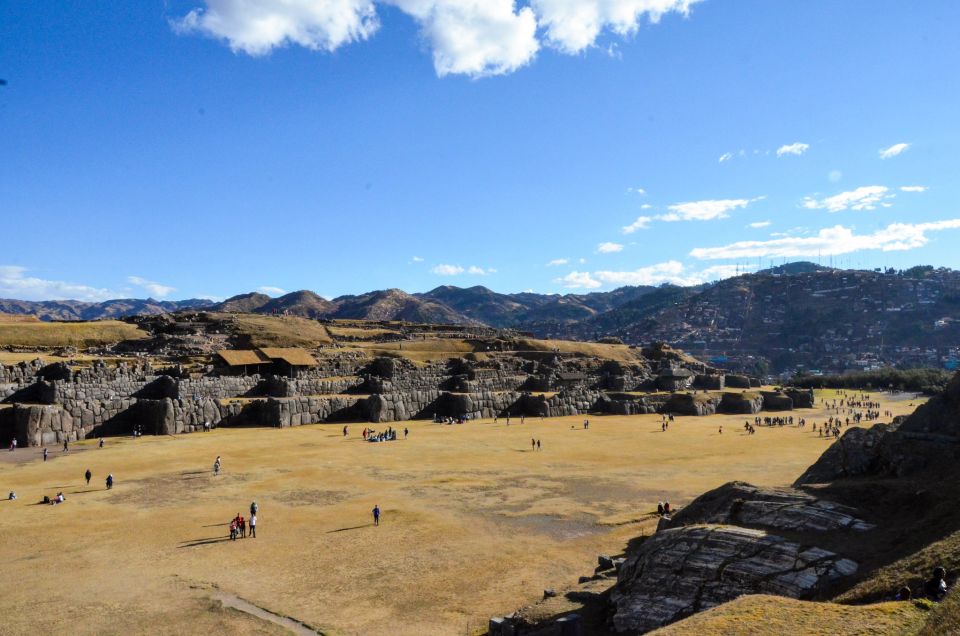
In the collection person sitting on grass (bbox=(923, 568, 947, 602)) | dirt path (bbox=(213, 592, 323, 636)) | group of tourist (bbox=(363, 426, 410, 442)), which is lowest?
dirt path (bbox=(213, 592, 323, 636))

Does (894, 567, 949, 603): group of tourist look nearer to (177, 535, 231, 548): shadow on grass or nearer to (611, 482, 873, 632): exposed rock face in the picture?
(611, 482, 873, 632): exposed rock face

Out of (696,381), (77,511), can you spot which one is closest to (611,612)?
(77,511)

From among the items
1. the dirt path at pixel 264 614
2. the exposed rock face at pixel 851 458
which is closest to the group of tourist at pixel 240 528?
the dirt path at pixel 264 614

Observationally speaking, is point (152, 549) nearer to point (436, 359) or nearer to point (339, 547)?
point (339, 547)

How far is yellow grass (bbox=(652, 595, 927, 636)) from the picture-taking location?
28.7ft

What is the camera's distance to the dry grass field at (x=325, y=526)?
1702 cm

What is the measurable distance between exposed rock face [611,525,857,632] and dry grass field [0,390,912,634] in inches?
185

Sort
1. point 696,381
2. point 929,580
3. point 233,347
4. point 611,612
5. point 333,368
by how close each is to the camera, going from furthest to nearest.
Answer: point 696,381, point 233,347, point 333,368, point 611,612, point 929,580

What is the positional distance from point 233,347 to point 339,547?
6962 cm

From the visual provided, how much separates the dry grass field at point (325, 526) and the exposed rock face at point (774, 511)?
5.62 metres

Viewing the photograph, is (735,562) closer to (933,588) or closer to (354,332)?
(933,588)

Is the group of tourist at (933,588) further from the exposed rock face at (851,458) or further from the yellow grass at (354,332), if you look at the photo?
the yellow grass at (354,332)

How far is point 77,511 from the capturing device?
→ 2625cm

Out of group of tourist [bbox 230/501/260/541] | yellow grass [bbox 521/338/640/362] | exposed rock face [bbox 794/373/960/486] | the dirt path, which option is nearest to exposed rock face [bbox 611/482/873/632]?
exposed rock face [bbox 794/373/960/486]
